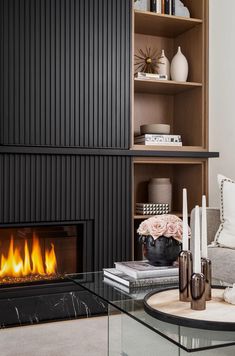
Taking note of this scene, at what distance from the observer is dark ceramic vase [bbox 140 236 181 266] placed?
196cm

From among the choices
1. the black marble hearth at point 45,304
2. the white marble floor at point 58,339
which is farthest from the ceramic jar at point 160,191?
the white marble floor at point 58,339

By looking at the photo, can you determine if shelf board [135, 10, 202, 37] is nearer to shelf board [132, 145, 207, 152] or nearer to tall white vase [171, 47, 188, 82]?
tall white vase [171, 47, 188, 82]

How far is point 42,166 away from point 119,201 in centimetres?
59

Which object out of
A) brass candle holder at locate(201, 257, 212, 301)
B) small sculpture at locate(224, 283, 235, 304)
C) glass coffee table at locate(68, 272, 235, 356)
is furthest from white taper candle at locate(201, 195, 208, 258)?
glass coffee table at locate(68, 272, 235, 356)

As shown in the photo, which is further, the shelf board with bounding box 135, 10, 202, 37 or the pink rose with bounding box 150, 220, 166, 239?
the shelf board with bounding box 135, 10, 202, 37

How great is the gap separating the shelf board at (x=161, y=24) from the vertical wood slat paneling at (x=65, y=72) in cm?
22

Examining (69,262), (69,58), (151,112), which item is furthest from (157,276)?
(151,112)

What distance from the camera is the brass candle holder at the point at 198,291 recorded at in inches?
58.9

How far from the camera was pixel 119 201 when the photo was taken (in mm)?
3303

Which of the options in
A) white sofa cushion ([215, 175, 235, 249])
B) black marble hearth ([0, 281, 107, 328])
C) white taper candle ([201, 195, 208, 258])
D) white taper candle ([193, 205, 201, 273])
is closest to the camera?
white taper candle ([193, 205, 201, 273])

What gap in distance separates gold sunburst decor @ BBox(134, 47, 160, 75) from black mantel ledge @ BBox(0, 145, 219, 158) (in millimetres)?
771

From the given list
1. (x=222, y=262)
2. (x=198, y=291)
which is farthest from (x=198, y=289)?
(x=222, y=262)

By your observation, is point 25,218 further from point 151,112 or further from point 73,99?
point 151,112

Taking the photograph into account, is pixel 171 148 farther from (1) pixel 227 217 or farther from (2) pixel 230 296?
(2) pixel 230 296
